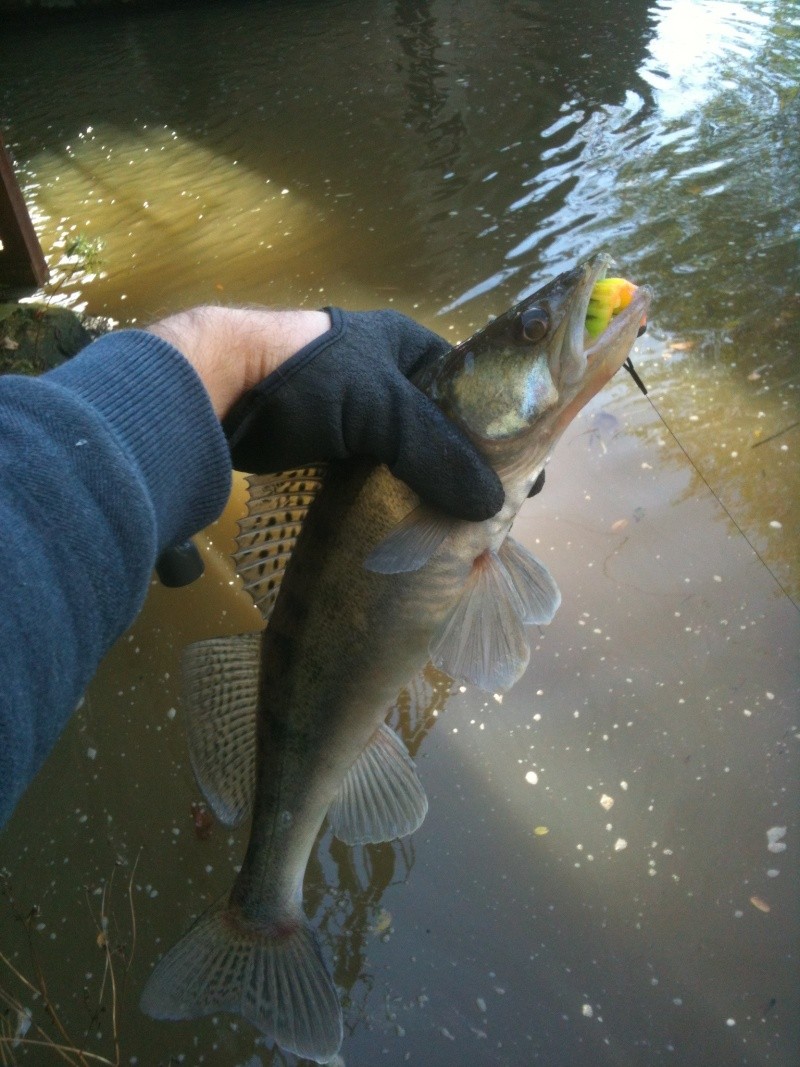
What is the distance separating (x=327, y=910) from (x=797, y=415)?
2675 mm

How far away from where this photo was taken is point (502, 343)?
1750mm

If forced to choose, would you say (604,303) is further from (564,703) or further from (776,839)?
(776,839)

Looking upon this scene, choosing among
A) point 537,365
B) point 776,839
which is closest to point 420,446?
point 537,365

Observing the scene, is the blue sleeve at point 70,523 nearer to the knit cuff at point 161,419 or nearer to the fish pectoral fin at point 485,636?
the knit cuff at point 161,419

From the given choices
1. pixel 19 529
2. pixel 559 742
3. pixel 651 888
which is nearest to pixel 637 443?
pixel 559 742

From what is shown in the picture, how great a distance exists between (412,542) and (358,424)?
27 cm

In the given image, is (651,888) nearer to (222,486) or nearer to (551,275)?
(222,486)

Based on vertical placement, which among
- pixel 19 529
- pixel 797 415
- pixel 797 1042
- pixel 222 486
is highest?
pixel 19 529

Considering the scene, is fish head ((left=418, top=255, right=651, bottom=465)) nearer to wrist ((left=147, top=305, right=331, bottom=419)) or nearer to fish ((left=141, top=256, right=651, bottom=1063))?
fish ((left=141, top=256, right=651, bottom=1063))

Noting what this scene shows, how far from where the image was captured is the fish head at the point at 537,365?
1698 millimetres

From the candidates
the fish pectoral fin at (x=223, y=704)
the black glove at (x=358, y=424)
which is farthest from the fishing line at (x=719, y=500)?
the fish pectoral fin at (x=223, y=704)

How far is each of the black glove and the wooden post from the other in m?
4.18

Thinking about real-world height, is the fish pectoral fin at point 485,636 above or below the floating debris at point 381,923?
above

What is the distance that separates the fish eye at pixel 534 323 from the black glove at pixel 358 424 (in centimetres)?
24
